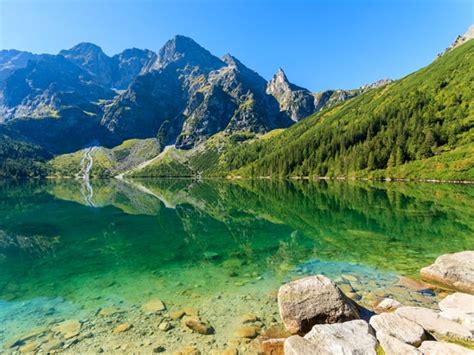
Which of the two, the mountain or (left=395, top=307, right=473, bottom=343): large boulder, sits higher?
the mountain

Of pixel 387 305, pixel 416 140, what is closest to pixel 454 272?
pixel 387 305

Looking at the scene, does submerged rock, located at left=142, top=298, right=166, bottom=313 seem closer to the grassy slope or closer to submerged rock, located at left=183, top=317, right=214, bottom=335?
submerged rock, located at left=183, top=317, right=214, bottom=335

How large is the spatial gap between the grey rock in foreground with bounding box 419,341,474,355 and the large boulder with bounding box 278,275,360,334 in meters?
3.68

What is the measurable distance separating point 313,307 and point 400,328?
3685 mm

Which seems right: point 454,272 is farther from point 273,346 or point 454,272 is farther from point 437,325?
point 273,346

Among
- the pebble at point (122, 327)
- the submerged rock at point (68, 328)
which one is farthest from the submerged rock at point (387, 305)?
the submerged rock at point (68, 328)

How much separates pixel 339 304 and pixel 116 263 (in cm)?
2133

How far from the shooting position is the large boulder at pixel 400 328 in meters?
10.7

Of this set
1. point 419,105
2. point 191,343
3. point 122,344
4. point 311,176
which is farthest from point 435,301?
point 419,105

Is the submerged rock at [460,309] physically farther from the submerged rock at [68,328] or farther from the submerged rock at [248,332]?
the submerged rock at [68,328]

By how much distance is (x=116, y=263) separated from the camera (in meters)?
26.8

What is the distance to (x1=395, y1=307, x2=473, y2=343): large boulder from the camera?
1102 cm

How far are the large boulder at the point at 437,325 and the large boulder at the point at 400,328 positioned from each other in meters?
1.06

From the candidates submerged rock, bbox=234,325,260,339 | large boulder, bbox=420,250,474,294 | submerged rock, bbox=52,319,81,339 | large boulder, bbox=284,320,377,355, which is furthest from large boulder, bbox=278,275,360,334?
submerged rock, bbox=52,319,81,339
